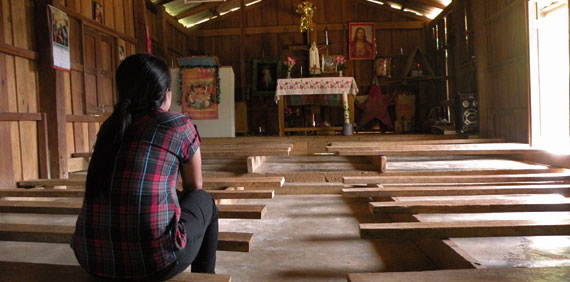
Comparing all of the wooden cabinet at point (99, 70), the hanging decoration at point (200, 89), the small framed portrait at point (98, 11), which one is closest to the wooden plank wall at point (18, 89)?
the wooden cabinet at point (99, 70)

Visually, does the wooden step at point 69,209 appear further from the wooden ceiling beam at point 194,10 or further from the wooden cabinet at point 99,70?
the wooden ceiling beam at point 194,10

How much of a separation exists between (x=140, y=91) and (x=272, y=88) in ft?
29.2

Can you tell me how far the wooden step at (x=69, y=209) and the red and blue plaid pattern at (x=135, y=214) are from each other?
103 centimetres

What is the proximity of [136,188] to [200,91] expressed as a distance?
6.25 metres

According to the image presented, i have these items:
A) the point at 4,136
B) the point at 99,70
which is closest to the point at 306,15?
the point at 99,70

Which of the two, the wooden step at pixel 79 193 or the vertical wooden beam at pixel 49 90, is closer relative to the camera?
the wooden step at pixel 79 193

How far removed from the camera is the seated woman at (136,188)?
1292 millimetres

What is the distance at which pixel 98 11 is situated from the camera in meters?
6.09

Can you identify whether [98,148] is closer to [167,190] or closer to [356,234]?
[167,190]

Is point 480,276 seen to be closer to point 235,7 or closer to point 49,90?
point 49,90

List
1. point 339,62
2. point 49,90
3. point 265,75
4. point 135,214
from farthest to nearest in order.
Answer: point 265,75 < point 339,62 < point 49,90 < point 135,214

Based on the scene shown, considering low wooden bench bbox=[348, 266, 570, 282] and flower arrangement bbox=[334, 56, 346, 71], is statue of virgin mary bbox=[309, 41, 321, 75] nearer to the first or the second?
flower arrangement bbox=[334, 56, 346, 71]

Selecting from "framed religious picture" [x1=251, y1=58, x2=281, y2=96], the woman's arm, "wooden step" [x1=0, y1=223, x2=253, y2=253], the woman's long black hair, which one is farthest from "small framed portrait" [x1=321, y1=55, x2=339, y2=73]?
the woman's long black hair

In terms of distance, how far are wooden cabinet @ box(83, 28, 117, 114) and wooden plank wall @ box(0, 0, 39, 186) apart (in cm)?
105
